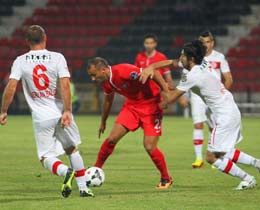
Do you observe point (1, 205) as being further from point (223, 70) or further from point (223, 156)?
point (223, 70)

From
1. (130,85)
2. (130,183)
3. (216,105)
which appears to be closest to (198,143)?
(130,183)

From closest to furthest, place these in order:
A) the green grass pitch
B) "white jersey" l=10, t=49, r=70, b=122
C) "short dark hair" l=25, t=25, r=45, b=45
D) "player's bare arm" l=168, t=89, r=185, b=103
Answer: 1. the green grass pitch
2. "short dark hair" l=25, t=25, r=45, b=45
3. "white jersey" l=10, t=49, r=70, b=122
4. "player's bare arm" l=168, t=89, r=185, b=103

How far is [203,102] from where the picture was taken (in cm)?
1434

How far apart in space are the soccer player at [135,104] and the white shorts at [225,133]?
788 mm

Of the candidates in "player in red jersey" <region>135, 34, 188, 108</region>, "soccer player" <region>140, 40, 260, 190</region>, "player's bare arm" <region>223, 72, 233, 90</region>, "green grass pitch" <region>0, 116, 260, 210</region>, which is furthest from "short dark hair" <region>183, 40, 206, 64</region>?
"player in red jersey" <region>135, 34, 188, 108</region>

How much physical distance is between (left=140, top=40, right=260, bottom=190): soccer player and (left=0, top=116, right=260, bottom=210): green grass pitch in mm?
299

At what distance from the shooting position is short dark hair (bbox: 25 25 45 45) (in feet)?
31.6

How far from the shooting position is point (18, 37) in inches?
1410

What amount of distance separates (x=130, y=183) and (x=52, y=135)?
7.17 ft

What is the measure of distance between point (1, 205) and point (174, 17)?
26.4 meters

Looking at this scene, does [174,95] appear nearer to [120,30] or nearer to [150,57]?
[150,57]

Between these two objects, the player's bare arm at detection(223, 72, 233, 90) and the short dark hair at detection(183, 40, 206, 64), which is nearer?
the short dark hair at detection(183, 40, 206, 64)

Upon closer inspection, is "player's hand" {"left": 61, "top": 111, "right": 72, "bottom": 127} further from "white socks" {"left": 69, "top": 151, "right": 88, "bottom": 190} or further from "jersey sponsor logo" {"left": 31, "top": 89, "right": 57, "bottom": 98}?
"white socks" {"left": 69, "top": 151, "right": 88, "bottom": 190}

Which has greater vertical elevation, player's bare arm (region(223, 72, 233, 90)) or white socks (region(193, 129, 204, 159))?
player's bare arm (region(223, 72, 233, 90))
